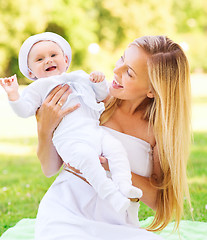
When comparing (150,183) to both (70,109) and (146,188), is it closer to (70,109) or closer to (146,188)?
(146,188)

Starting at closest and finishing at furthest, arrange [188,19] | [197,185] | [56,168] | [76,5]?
[56,168], [197,185], [76,5], [188,19]

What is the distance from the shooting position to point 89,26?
80.0 feet

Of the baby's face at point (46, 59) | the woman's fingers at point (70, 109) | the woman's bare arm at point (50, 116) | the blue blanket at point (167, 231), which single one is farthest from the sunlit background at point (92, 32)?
the woman's fingers at point (70, 109)

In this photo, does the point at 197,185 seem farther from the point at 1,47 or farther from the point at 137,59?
the point at 1,47

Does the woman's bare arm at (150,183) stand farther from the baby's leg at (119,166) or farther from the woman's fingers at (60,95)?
the woman's fingers at (60,95)

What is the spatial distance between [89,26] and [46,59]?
22233 mm

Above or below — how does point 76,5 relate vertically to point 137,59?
below

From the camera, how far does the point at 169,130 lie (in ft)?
8.66

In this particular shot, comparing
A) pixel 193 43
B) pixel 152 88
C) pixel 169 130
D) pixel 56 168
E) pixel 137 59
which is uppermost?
pixel 137 59

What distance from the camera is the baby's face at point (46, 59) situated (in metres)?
2.65

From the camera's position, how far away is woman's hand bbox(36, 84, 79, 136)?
2582mm

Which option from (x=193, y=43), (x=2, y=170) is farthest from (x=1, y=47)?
(x=2, y=170)

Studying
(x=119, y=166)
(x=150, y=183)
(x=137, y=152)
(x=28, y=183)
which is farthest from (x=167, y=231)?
(x=28, y=183)

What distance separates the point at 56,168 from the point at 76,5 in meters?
22.2
